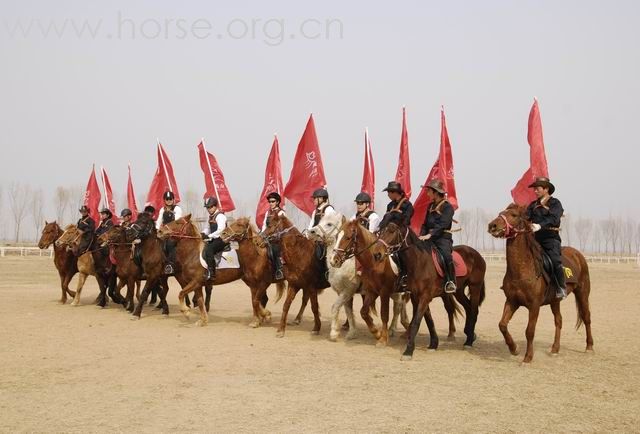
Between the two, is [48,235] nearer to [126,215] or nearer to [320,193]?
[126,215]

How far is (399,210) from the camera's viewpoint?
11.2 meters

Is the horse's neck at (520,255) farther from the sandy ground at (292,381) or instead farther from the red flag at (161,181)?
the red flag at (161,181)

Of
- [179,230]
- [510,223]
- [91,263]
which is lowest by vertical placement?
[91,263]

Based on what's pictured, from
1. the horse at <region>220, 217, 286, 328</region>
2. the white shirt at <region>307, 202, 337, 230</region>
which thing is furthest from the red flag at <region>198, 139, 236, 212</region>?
the white shirt at <region>307, 202, 337, 230</region>

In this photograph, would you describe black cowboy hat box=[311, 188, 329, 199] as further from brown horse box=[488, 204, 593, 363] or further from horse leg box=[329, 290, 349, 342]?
brown horse box=[488, 204, 593, 363]

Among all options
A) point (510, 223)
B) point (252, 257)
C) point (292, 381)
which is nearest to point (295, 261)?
point (252, 257)

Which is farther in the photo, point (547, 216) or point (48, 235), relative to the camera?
point (48, 235)

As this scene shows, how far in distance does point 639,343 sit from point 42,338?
1253 cm

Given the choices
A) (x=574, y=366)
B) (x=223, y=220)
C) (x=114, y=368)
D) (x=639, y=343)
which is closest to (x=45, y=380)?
(x=114, y=368)

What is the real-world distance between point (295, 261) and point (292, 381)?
440 centimetres

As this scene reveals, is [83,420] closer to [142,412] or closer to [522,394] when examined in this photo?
[142,412]

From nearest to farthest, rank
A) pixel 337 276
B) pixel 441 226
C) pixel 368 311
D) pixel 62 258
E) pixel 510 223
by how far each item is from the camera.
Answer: pixel 510 223, pixel 441 226, pixel 368 311, pixel 337 276, pixel 62 258

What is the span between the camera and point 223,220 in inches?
559

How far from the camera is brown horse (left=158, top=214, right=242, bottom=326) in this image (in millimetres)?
13945
